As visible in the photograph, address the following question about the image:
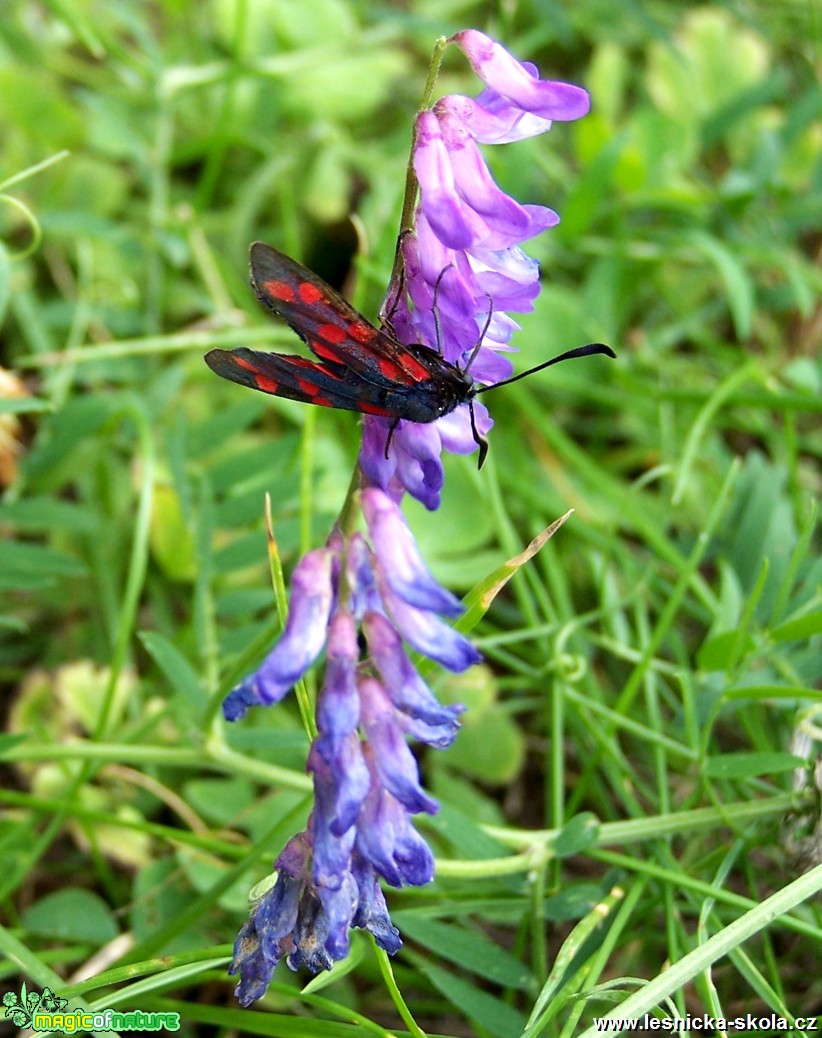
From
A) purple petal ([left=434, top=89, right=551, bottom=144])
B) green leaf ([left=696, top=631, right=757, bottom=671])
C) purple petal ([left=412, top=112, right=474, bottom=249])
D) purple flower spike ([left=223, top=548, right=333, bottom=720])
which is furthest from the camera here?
green leaf ([left=696, top=631, right=757, bottom=671])

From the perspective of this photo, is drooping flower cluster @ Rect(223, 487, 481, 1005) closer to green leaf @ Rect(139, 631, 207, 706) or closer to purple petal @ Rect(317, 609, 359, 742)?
purple petal @ Rect(317, 609, 359, 742)

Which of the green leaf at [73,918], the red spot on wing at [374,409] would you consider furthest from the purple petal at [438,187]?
the green leaf at [73,918]

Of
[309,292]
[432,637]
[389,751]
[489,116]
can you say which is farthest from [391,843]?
[489,116]

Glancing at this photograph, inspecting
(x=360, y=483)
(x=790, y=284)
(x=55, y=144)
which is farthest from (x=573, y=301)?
(x=360, y=483)

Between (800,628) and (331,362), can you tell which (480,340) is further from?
(800,628)

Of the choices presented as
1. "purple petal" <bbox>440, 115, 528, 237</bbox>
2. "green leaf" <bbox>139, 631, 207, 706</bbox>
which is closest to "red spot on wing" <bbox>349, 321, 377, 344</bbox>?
"purple petal" <bbox>440, 115, 528, 237</bbox>

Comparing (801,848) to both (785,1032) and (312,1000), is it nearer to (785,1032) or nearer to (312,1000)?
(785,1032)
